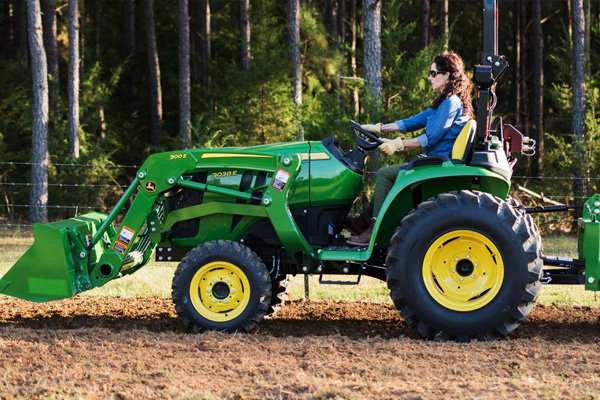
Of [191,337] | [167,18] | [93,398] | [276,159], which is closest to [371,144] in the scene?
[276,159]

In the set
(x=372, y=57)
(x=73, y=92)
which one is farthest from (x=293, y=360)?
(x=73, y=92)

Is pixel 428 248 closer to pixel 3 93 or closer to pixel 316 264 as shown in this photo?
pixel 316 264

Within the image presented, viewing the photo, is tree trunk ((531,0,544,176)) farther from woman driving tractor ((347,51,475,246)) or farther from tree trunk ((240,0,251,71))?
woman driving tractor ((347,51,475,246))

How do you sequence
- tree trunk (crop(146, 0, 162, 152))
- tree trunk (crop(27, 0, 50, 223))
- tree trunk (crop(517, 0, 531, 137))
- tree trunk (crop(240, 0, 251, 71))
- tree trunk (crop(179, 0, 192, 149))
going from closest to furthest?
tree trunk (crop(27, 0, 50, 223))
tree trunk (crop(179, 0, 192, 149))
tree trunk (crop(240, 0, 251, 71))
tree trunk (crop(146, 0, 162, 152))
tree trunk (crop(517, 0, 531, 137))

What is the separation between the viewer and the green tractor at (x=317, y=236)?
5.74 m

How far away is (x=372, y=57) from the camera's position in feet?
43.0

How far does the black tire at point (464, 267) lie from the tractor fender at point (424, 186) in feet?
0.53

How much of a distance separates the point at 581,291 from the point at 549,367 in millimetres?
3695

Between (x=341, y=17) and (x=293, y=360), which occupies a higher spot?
(x=341, y=17)

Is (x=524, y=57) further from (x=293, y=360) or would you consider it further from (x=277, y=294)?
(x=293, y=360)

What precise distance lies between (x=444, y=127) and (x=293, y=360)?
2147 millimetres

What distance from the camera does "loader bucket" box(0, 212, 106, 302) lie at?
6.38 m

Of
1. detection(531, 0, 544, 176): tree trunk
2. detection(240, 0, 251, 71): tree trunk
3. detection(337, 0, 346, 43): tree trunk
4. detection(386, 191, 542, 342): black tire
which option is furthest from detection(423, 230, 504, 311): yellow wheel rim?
detection(337, 0, 346, 43): tree trunk

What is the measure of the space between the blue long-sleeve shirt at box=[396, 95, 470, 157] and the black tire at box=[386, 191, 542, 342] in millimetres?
508
